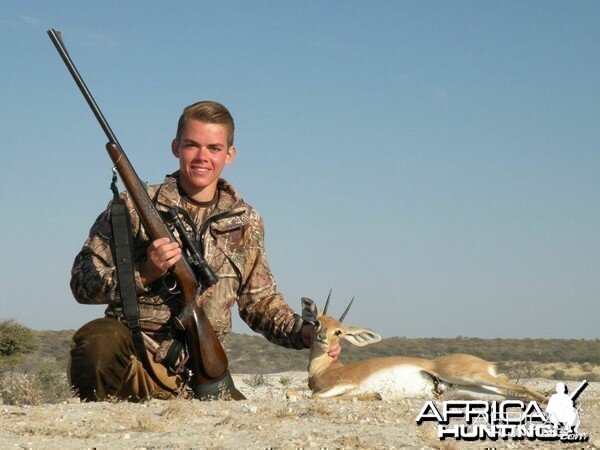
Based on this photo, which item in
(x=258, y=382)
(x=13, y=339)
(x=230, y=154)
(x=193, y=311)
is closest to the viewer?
(x=193, y=311)

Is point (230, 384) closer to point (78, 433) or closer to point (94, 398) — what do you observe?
point (94, 398)

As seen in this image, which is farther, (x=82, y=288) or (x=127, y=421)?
(x=82, y=288)

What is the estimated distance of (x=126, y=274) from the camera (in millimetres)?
7648

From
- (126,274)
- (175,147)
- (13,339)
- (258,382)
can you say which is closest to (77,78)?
(175,147)

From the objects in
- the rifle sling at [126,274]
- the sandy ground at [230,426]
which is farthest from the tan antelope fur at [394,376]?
the rifle sling at [126,274]

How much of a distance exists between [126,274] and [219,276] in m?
1.08

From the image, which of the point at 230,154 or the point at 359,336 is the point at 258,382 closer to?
the point at 359,336

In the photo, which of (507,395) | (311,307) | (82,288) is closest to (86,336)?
(82,288)

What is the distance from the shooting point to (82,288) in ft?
25.8

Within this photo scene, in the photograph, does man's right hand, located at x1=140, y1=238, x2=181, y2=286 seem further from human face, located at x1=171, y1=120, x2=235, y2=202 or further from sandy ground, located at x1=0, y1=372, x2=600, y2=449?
sandy ground, located at x1=0, y1=372, x2=600, y2=449

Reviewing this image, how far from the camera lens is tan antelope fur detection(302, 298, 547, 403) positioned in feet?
27.3

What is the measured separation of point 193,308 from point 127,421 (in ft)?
5.99

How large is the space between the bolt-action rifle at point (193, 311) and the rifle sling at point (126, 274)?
5.2 inches

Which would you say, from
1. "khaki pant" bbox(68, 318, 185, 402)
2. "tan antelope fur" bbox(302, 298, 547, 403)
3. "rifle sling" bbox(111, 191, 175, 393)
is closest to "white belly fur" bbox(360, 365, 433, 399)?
"tan antelope fur" bbox(302, 298, 547, 403)
